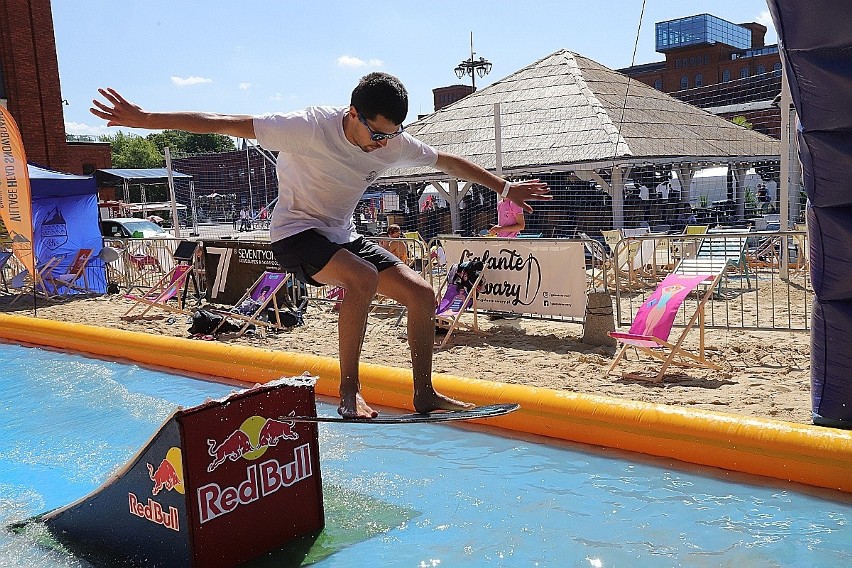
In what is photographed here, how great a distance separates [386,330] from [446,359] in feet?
6.27

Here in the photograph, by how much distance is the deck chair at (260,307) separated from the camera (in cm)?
984

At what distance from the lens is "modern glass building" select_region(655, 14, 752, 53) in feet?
222

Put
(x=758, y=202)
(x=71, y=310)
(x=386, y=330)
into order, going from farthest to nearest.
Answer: (x=758, y=202), (x=71, y=310), (x=386, y=330)

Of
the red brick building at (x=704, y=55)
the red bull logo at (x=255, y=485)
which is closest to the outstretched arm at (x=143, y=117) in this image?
the red bull logo at (x=255, y=485)

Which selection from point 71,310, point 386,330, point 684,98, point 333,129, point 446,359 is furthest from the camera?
point 684,98

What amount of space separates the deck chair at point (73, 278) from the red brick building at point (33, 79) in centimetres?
1699

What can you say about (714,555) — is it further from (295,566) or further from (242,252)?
(242,252)

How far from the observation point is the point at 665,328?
22.4ft

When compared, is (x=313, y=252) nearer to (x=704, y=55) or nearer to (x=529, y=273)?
(x=529, y=273)

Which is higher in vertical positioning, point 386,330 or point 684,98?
point 684,98

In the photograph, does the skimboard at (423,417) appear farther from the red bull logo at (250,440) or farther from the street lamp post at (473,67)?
the street lamp post at (473,67)

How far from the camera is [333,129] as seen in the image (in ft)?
12.3

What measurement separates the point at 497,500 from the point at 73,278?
11.8 m

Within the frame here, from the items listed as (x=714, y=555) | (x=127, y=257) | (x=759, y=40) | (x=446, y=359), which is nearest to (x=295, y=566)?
(x=714, y=555)
